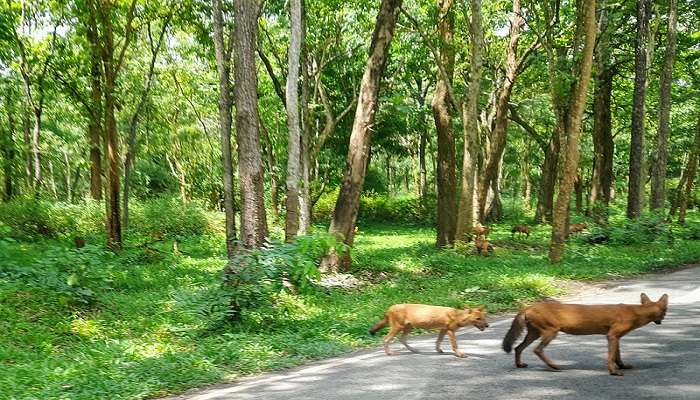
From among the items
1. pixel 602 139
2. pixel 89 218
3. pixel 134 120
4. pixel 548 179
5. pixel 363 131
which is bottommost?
pixel 89 218

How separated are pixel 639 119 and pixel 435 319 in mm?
17222

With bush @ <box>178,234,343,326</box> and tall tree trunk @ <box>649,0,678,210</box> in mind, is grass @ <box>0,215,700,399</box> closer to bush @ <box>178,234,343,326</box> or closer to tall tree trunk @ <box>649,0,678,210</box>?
bush @ <box>178,234,343,326</box>

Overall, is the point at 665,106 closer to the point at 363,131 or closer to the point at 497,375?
the point at 363,131

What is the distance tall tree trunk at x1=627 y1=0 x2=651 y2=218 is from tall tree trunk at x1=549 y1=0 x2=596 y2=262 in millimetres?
6987

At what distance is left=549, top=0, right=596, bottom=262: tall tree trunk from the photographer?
14148 millimetres

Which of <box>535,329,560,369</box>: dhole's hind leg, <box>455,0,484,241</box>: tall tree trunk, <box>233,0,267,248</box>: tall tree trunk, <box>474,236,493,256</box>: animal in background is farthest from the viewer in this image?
<box>474,236,493,256</box>: animal in background

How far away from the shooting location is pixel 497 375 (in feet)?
19.3

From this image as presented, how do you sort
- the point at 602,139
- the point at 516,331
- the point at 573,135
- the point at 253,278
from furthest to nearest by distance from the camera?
the point at 602,139
the point at 573,135
the point at 253,278
the point at 516,331

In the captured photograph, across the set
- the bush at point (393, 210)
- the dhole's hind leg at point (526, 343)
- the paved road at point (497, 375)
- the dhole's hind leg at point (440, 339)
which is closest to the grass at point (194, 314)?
the paved road at point (497, 375)

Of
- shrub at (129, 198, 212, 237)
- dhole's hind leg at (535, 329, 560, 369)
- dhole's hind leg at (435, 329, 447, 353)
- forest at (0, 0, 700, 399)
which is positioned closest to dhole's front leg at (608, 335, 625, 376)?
dhole's hind leg at (535, 329, 560, 369)

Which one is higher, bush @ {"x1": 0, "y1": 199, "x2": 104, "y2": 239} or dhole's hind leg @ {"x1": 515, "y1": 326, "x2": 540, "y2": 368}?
bush @ {"x1": 0, "y1": 199, "x2": 104, "y2": 239}

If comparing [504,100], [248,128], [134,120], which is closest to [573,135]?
[504,100]

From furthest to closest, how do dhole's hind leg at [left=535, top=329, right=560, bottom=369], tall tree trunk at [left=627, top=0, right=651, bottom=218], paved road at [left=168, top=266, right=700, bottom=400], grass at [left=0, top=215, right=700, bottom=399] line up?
tall tree trunk at [left=627, top=0, right=651, bottom=218]
grass at [left=0, top=215, right=700, bottom=399]
dhole's hind leg at [left=535, top=329, right=560, bottom=369]
paved road at [left=168, top=266, right=700, bottom=400]

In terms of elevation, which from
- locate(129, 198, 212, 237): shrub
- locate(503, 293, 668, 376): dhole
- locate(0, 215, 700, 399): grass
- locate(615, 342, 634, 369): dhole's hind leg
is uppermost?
locate(129, 198, 212, 237): shrub
